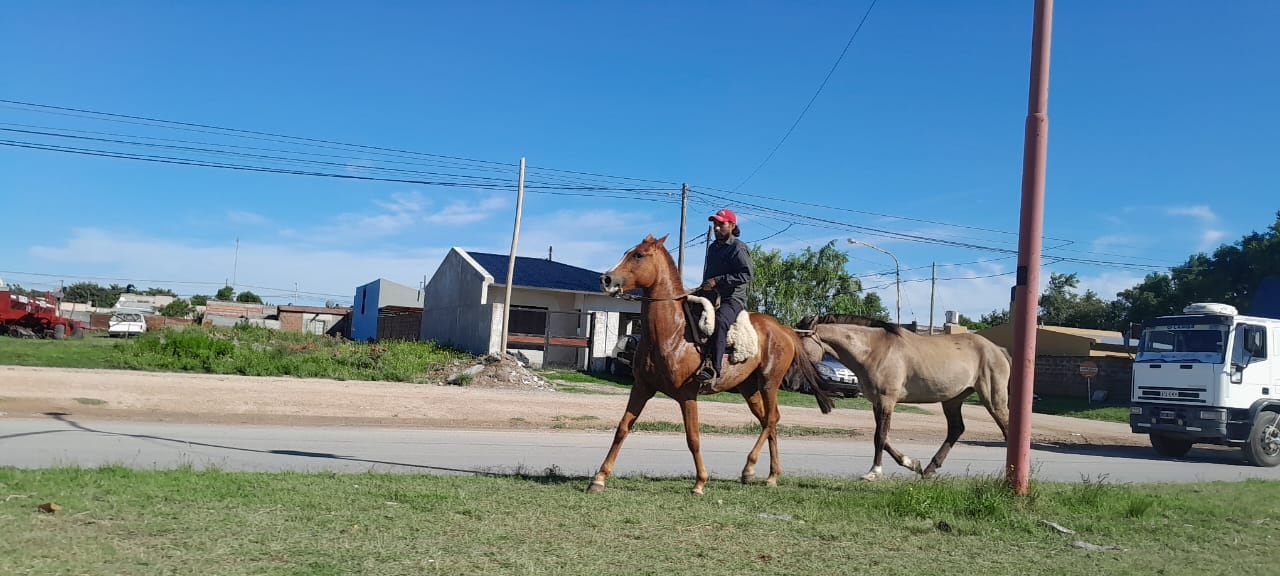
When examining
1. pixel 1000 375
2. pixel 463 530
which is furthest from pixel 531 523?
pixel 1000 375

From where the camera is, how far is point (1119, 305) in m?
65.9

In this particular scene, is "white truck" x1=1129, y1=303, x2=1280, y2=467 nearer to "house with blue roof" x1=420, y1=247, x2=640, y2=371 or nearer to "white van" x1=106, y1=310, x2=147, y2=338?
"house with blue roof" x1=420, y1=247, x2=640, y2=371

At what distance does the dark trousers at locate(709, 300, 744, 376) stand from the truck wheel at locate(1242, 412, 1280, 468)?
12.5 meters

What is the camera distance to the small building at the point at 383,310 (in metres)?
46.7

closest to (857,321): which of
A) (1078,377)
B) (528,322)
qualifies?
(528,322)

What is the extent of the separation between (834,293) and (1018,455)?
132 ft

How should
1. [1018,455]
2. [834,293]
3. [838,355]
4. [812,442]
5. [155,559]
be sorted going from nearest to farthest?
1. [155,559]
2. [1018,455]
3. [838,355]
4. [812,442]
5. [834,293]

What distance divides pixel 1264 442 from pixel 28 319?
42419 millimetres

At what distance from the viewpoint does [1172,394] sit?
17422mm

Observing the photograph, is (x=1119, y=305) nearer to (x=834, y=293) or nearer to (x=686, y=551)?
(x=834, y=293)

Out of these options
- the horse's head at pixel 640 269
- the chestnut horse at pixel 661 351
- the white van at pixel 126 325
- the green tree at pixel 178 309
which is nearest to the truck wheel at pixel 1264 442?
the chestnut horse at pixel 661 351

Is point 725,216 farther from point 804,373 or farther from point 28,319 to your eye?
point 28,319

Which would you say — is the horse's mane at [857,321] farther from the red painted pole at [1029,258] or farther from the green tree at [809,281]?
the green tree at [809,281]

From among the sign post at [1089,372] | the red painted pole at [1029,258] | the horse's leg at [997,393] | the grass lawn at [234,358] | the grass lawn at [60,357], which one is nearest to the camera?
the red painted pole at [1029,258]
